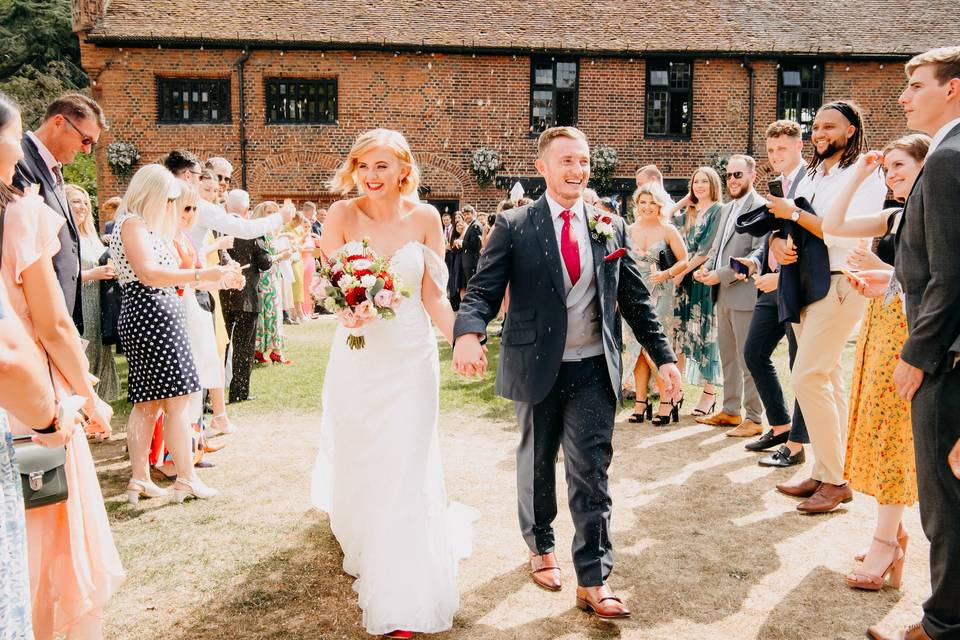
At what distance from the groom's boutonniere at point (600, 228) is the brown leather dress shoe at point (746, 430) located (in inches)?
159

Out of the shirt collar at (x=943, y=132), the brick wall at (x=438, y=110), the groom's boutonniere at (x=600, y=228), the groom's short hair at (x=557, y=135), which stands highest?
the brick wall at (x=438, y=110)

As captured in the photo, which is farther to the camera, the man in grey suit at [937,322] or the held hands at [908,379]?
the held hands at [908,379]

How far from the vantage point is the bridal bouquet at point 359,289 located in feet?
13.0

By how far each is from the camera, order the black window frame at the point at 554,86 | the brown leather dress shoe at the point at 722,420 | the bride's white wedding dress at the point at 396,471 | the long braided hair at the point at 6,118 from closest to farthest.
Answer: the long braided hair at the point at 6,118 < the bride's white wedding dress at the point at 396,471 < the brown leather dress shoe at the point at 722,420 < the black window frame at the point at 554,86

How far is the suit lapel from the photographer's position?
392 centimetres

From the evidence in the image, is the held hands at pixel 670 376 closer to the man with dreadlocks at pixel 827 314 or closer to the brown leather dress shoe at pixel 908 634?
the brown leather dress shoe at pixel 908 634

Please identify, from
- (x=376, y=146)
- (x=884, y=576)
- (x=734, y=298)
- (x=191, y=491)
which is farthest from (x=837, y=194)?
(x=191, y=491)

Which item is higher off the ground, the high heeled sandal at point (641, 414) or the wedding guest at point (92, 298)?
the wedding guest at point (92, 298)

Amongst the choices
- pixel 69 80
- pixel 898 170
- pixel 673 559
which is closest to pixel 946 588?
pixel 673 559

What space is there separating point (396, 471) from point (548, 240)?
1.43 metres

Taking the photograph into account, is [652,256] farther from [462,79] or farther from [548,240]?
[462,79]

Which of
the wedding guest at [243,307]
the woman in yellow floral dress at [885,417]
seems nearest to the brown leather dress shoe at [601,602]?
the woman in yellow floral dress at [885,417]

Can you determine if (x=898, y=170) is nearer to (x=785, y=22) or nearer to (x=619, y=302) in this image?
(x=619, y=302)

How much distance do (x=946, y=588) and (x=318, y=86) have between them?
21.4 meters
